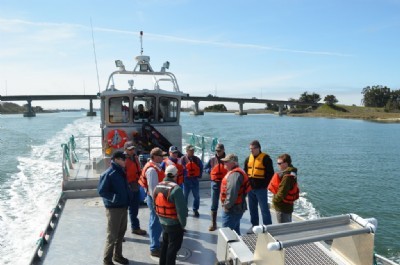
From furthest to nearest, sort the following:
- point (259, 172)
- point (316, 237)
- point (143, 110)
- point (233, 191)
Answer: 1. point (143, 110)
2. point (259, 172)
3. point (233, 191)
4. point (316, 237)

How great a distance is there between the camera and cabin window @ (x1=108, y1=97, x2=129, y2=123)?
10555 mm

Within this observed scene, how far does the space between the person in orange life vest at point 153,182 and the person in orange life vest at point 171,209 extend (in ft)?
2.28

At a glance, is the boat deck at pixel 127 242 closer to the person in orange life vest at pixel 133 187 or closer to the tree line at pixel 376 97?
the person in orange life vest at pixel 133 187

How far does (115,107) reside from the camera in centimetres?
1061

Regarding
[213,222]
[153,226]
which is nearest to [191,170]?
[213,222]

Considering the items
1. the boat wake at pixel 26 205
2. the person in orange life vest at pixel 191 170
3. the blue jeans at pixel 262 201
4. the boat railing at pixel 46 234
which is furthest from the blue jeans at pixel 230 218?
the boat wake at pixel 26 205

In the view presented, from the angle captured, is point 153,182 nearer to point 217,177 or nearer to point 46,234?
point 217,177

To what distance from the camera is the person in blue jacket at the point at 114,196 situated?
476 centimetres

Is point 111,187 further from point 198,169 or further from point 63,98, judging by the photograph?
point 63,98

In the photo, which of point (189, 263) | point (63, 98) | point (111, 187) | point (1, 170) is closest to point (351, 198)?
point (189, 263)

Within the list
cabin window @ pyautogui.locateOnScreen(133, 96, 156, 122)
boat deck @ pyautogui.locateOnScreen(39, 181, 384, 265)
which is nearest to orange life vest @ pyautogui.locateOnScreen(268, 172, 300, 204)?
boat deck @ pyautogui.locateOnScreen(39, 181, 384, 265)

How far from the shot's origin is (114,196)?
478cm

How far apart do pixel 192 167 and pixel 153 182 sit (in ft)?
6.79

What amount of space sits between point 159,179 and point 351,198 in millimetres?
12574
